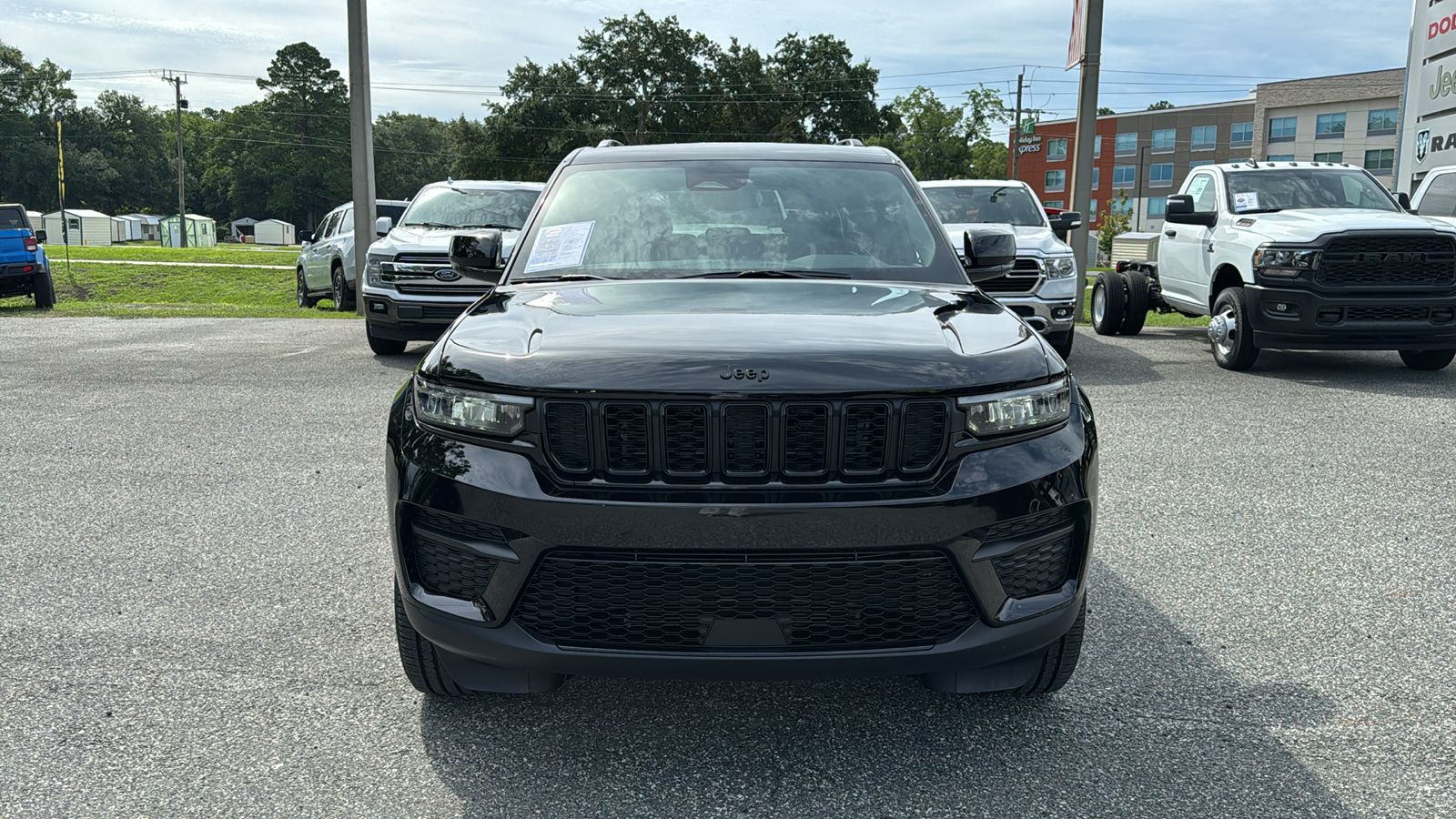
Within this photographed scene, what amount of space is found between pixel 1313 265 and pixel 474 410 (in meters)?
8.91

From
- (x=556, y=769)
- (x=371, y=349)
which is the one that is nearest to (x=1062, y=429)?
(x=556, y=769)

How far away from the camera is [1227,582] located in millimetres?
4574

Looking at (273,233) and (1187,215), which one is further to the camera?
(273,233)

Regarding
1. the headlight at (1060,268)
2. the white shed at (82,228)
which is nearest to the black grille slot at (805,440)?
the headlight at (1060,268)

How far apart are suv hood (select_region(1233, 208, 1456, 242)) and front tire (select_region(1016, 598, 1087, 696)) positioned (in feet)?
25.8

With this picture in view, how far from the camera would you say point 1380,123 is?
78.0 meters

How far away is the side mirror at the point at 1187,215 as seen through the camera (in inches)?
448

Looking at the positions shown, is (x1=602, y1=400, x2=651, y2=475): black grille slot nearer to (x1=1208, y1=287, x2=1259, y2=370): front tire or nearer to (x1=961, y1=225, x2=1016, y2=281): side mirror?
(x1=961, y1=225, x2=1016, y2=281): side mirror

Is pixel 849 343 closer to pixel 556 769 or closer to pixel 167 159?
pixel 556 769

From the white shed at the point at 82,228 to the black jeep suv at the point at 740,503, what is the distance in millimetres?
99052

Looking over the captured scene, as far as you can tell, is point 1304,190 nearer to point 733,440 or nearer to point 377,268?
point 377,268

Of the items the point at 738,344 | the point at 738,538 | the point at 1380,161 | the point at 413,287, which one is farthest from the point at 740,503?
the point at 1380,161

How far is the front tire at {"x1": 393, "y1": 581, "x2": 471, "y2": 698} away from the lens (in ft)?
10.3

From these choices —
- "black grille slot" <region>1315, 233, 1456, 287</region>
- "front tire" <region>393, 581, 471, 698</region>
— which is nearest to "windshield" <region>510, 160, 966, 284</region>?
"front tire" <region>393, 581, 471, 698</region>
